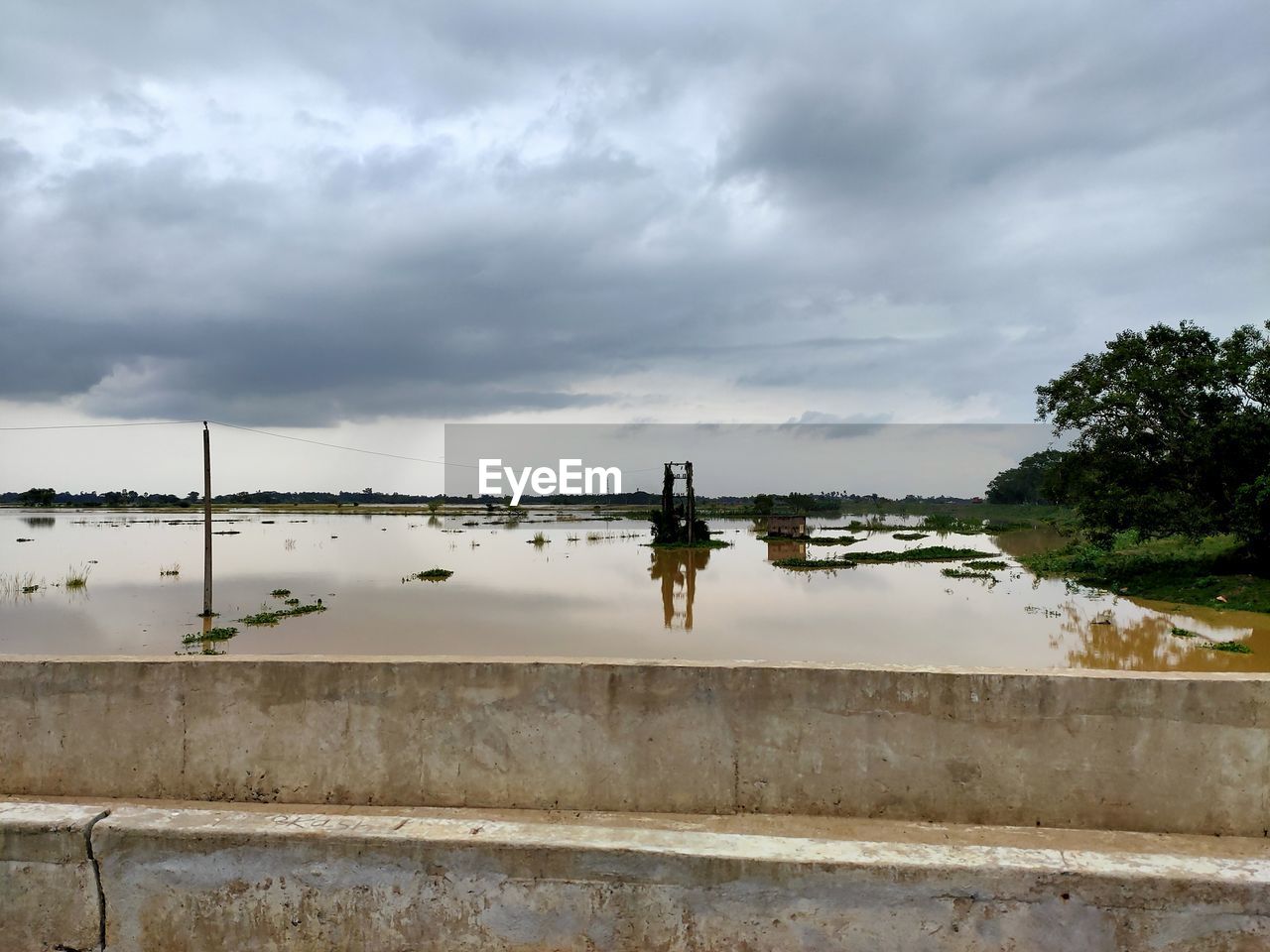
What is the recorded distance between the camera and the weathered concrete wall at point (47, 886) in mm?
3248

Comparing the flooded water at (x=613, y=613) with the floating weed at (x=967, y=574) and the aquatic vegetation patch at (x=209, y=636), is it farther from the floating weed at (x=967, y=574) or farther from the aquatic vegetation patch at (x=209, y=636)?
the floating weed at (x=967, y=574)

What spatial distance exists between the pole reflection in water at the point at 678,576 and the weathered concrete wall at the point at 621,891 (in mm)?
13162

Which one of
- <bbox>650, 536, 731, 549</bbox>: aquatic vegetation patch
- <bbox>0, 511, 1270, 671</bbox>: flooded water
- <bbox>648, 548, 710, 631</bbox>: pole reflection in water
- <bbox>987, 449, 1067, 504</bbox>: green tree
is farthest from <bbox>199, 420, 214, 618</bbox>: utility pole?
<bbox>987, 449, 1067, 504</bbox>: green tree

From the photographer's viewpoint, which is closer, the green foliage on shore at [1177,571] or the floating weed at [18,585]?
the green foliage on shore at [1177,571]

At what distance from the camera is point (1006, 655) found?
1360 centimetres

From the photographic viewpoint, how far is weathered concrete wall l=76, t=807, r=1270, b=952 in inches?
114

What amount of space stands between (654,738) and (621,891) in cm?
84

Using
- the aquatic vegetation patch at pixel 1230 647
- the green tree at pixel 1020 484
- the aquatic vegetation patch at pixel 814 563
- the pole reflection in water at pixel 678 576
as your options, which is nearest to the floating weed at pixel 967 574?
the aquatic vegetation patch at pixel 814 563

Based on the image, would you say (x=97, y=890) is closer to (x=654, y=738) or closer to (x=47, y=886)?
(x=47, y=886)

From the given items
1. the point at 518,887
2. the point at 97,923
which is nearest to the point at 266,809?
the point at 97,923

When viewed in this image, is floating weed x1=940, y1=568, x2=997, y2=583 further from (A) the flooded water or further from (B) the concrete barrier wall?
(B) the concrete barrier wall

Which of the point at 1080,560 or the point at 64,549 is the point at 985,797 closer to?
the point at 1080,560

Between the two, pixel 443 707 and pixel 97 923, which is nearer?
pixel 97 923

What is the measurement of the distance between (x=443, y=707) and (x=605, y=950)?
1.39 meters
